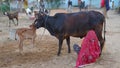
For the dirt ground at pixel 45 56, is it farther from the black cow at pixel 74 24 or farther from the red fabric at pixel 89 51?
the black cow at pixel 74 24

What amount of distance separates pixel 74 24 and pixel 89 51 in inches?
57.0

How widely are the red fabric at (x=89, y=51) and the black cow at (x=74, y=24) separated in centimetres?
87

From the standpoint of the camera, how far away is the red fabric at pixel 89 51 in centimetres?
876

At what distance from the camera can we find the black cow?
32.6 ft

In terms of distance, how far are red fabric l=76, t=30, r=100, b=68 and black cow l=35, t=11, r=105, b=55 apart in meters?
0.87

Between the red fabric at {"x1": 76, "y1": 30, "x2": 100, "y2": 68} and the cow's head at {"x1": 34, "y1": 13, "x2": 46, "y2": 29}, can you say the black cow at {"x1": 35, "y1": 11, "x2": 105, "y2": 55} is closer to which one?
the cow's head at {"x1": 34, "y1": 13, "x2": 46, "y2": 29}

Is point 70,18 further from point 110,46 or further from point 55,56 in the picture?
point 110,46

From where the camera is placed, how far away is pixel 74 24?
10.1 meters

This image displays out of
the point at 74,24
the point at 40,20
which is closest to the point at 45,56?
the point at 40,20

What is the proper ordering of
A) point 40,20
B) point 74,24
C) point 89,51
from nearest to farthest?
point 89,51, point 74,24, point 40,20

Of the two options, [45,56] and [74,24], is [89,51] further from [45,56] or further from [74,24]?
[45,56]

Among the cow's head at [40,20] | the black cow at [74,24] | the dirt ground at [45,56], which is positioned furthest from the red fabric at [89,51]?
the cow's head at [40,20]

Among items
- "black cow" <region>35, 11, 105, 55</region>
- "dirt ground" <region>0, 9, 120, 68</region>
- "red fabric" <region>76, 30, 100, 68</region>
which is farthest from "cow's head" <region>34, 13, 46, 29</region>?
"red fabric" <region>76, 30, 100, 68</region>

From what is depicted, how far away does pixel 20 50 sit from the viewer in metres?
10.5
